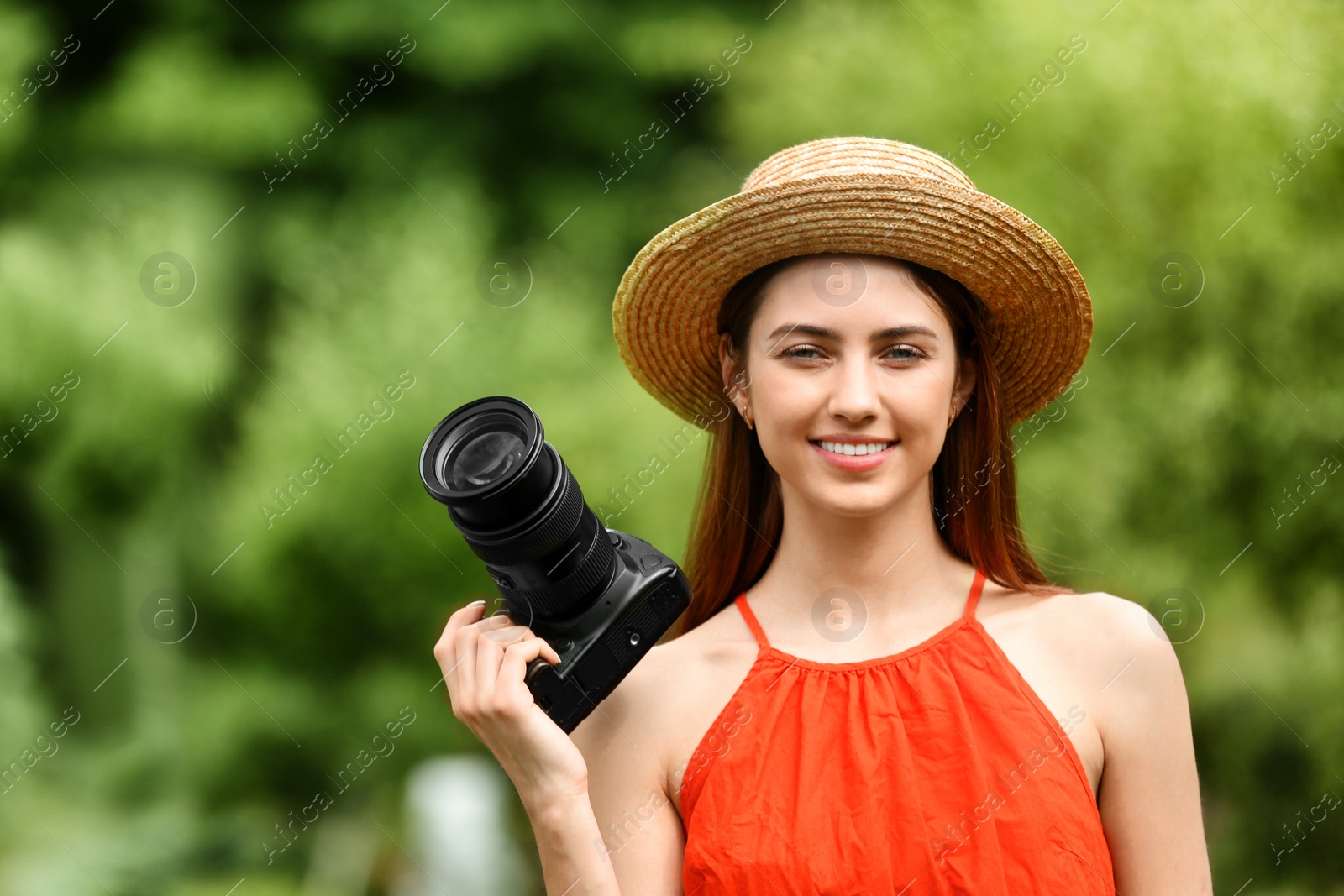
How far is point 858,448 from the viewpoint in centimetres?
163

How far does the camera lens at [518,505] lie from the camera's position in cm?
152

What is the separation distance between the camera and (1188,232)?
401 cm

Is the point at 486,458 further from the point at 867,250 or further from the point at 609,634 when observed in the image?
the point at 867,250

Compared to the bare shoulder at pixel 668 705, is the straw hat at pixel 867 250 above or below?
above

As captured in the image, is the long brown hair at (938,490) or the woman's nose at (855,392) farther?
the long brown hair at (938,490)

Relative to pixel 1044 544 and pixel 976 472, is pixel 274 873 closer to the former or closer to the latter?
pixel 1044 544

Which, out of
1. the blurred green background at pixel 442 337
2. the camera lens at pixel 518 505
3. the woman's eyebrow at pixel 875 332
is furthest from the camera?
the blurred green background at pixel 442 337

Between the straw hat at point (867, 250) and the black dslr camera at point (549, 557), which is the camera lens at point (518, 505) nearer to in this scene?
the black dslr camera at point (549, 557)

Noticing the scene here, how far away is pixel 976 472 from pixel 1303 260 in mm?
2592

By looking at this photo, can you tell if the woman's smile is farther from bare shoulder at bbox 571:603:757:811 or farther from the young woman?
bare shoulder at bbox 571:603:757:811

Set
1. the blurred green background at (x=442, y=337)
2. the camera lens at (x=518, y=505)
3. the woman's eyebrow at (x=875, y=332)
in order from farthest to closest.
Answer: the blurred green background at (x=442, y=337) < the woman's eyebrow at (x=875, y=332) < the camera lens at (x=518, y=505)

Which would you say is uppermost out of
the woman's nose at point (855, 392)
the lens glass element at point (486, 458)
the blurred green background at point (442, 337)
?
the blurred green background at point (442, 337)

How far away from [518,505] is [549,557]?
87mm

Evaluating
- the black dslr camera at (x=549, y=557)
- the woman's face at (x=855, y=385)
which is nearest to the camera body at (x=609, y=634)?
the black dslr camera at (x=549, y=557)
